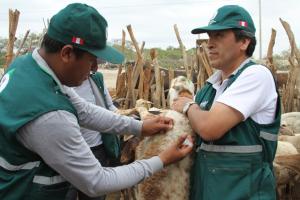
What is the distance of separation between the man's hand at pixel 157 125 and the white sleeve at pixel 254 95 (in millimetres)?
413

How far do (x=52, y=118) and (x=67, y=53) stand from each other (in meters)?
0.28

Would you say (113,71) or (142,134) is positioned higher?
(142,134)

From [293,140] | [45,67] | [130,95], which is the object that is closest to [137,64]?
[130,95]

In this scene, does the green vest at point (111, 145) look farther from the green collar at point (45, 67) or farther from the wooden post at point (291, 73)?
the wooden post at point (291, 73)

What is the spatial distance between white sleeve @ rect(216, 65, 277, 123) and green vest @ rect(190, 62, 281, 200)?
46 mm

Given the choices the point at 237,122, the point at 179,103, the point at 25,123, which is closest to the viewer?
the point at 25,123

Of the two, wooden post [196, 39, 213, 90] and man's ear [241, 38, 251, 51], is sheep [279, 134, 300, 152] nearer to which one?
wooden post [196, 39, 213, 90]

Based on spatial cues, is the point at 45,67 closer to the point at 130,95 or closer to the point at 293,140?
the point at 293,140

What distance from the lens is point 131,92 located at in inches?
263

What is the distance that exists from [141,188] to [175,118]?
42cm

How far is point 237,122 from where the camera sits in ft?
6.79

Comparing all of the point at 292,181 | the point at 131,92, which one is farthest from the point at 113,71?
A: the point at 292,181

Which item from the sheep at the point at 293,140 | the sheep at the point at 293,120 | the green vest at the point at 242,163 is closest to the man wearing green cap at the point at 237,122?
the green vest at the point at 242,163

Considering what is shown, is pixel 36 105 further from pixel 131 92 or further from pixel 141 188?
pixel 131 92
